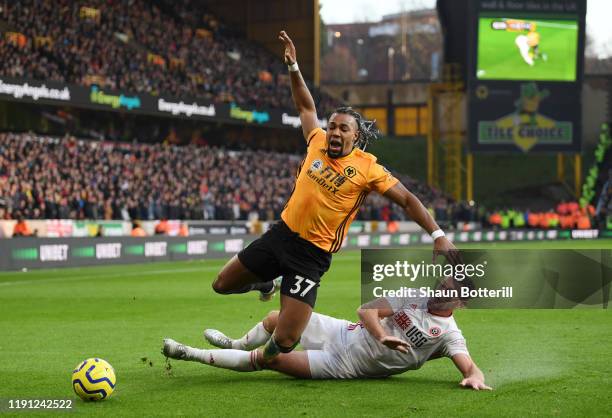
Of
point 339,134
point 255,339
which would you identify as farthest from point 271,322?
point 339,134

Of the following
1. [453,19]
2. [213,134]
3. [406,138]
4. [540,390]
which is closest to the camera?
[540,390]

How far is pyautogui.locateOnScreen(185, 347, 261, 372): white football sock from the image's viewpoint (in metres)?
9.16

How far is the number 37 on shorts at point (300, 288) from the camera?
8.84m

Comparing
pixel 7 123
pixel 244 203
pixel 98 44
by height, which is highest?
pixel 98 44

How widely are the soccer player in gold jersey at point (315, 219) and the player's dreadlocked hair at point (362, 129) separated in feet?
0.04

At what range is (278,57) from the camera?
65.9 m

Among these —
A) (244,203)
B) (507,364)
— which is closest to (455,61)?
(244,203)

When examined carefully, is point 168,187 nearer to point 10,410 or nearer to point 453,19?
point 453,19

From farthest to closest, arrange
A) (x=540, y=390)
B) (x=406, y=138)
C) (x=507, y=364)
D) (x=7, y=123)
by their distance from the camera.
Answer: (x=406, y=138)
(x=7, y=123)
(x=507, y=364)
(x=540, y=390)

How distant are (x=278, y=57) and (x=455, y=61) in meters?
11.2

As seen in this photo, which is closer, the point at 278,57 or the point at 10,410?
the point at 10,410

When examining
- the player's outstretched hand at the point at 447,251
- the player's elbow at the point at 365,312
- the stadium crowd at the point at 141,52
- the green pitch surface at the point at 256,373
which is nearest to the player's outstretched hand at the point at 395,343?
the green pitch surface at the point at 256,373

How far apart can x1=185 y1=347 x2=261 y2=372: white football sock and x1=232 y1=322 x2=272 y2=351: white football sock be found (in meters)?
0.32

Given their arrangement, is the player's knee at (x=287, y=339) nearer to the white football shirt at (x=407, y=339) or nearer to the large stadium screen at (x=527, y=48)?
the white football shirt at (x=407, y=339)
